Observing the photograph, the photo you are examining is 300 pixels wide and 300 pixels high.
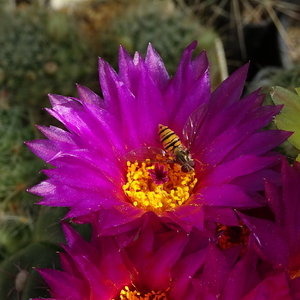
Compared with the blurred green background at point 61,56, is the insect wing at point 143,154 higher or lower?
higher

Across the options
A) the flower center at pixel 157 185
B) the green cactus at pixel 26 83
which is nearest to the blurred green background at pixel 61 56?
the green cactus at pixel 26 83

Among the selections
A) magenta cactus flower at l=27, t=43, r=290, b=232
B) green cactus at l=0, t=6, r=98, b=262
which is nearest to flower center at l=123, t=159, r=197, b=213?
magenta cactus flower at l=27, t=43, r=290, b=232

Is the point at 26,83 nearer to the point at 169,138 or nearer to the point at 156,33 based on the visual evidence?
the point at 156,33

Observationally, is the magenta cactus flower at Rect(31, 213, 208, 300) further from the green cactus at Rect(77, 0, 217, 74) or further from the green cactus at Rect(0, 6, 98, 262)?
the green cactus at Rect(77, 0, 217, 74)

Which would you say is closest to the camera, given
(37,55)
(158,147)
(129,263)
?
(129,263)

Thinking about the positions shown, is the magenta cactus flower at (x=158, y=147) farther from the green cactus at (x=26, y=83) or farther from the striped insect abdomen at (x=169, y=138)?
the green cactus at (x=26, y=83)

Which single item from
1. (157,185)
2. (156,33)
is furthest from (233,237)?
(156,33)

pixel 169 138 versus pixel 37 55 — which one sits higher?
pixel 169 138
